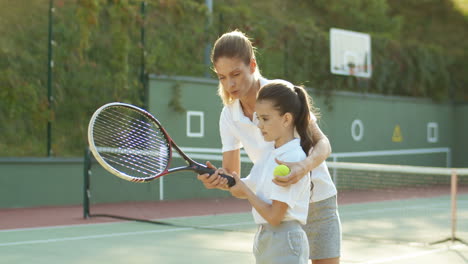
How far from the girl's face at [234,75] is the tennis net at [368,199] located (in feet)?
12.1

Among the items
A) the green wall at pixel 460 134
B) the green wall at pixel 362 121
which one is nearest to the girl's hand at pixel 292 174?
the green wall at pixel 362 121

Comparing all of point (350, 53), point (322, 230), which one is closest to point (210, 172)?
point (322, 230)

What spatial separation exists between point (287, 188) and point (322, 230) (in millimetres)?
498

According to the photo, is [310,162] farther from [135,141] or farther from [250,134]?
[135,141]

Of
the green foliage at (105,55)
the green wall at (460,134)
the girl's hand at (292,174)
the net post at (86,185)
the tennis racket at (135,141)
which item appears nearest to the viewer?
the girl's hand at (292,174)

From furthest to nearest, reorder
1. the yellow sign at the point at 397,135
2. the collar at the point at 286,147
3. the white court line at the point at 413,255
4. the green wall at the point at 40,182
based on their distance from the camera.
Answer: the yellow sign at the point at 397,135, the green wall at the point at 40,182, the white court line at the point at 413,255, the collar at the point at 286,147

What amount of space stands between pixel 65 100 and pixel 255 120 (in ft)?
26.3

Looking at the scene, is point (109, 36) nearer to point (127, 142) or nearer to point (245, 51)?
point (127, 142)

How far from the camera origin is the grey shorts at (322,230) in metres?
2.73

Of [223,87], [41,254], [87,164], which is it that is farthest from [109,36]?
[223,87]

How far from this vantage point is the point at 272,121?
7.73 ft

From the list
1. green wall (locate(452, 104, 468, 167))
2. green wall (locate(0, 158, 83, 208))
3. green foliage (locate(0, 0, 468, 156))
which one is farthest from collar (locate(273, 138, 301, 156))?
green wall (locate(452, 104, 468, 167))

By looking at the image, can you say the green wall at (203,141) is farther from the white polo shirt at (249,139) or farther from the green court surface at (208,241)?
the white polo shirt at (249,139)

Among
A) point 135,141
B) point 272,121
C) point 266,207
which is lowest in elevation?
point 266,207
